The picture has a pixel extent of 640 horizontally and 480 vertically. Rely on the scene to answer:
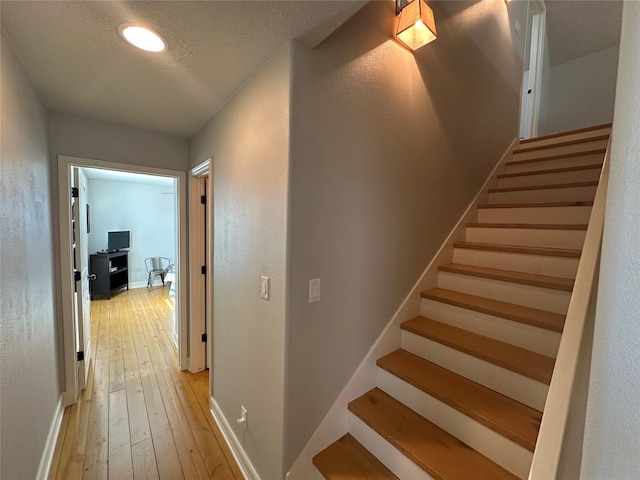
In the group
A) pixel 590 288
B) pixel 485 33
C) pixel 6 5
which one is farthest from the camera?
pixel 485 33

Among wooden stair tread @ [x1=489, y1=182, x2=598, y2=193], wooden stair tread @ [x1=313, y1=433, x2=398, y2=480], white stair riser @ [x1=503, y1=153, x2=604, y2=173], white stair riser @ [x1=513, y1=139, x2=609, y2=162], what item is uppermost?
white stair riser @ [x1=513, y1=139, x2=609, y2=162]

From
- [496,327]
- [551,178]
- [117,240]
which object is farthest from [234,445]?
[117,240]

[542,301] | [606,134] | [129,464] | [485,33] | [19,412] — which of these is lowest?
[129,464]

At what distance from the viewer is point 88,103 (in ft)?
6.31

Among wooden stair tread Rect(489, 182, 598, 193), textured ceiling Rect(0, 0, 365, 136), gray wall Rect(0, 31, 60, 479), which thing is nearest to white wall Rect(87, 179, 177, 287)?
gray wall Rect(0, 31, 60, 479)

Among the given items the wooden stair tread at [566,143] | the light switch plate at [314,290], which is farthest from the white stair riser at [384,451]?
the wooden stair tread at [566,143]

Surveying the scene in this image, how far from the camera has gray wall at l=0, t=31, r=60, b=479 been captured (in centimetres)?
116

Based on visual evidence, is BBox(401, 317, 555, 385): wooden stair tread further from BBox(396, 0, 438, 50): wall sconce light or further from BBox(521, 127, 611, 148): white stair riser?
BBox(521, 127, 611, 148): white stair riser

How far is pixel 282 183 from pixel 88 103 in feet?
5.62

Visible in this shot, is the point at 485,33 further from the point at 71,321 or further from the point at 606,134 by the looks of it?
the point at 71,321

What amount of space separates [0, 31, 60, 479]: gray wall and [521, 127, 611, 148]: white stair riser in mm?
4238

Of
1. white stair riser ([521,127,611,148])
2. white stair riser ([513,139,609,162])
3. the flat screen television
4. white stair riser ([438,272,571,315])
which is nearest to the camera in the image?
white stair riser ([438,272,571,315])

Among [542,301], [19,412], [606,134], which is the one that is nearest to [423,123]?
[542,301]

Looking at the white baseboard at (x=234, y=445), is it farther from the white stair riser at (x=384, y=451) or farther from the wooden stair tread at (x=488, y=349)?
the wooden stair tread at (x=488, y=349)
